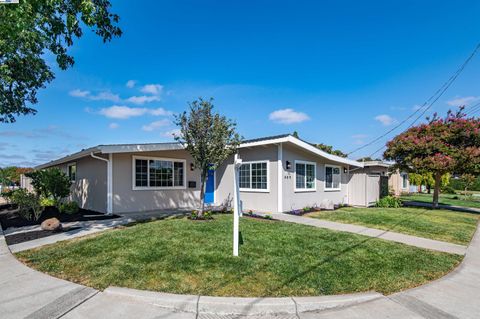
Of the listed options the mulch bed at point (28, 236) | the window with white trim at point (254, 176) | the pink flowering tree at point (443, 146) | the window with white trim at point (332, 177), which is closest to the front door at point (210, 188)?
the window with white trim at point (254, 176)

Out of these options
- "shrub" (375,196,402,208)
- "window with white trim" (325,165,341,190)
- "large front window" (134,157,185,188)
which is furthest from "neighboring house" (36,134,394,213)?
"shrub" (375,196,402,208)

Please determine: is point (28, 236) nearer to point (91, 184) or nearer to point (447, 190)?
point (91, 184)

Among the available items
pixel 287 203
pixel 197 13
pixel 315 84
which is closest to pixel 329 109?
pixel 315 84

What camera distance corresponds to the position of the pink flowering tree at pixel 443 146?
1212 cm

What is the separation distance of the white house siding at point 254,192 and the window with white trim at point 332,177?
4.26 meters

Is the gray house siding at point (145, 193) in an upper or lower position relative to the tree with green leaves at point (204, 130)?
lower

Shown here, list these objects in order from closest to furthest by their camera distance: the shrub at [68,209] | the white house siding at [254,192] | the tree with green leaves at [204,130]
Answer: the tree with green leaves at [204,130], the shrub at [68,209], the white house siding at [254,192]

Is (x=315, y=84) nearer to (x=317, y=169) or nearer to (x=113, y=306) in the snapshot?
(x=317, y=169)

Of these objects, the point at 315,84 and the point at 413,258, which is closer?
the point at 413,258

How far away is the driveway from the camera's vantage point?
307cm

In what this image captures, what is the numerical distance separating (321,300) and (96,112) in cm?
1866

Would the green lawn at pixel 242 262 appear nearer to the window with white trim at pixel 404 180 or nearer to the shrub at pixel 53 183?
the shrub at pixel 53 183

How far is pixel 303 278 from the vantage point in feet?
13.2

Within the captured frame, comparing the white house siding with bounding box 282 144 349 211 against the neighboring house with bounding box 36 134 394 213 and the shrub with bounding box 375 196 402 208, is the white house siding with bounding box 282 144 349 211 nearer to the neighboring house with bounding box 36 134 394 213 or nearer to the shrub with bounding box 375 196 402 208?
the neighboring house with bounding box 36 134 394 213
